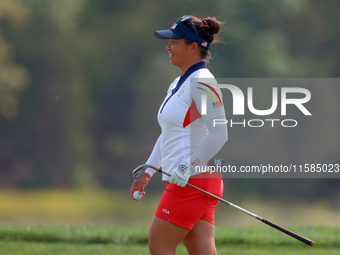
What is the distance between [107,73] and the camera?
8797 mm

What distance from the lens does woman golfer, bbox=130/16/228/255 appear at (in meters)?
2.72

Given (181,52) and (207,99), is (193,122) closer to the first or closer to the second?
(207,99)

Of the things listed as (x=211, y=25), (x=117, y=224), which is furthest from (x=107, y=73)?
(x=211, y=25)

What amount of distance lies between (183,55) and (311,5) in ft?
21.1

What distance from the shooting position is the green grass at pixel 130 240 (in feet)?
16.2

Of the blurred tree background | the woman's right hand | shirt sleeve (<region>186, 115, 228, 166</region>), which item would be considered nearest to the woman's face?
shirt sleeve (<region>186, 115, 228, 166</region>)

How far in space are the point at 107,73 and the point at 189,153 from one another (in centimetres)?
613

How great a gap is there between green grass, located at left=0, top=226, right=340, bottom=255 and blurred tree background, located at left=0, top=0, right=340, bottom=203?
3044 mm

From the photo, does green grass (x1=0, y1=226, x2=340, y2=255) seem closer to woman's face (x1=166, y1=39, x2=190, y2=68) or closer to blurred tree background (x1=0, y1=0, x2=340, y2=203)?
woman's face (x1=166, y1=39, x2=190, y2=68)

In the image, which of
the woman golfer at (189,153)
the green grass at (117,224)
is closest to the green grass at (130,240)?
the green grass at (117,224)

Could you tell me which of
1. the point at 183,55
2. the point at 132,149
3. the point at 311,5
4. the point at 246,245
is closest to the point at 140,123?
the point at 132,149

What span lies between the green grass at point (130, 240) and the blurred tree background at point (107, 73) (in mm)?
3044

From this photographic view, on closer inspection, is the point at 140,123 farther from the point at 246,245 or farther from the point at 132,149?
the point at 246,245

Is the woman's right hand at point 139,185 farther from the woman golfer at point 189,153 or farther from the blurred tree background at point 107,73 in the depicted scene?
the blurred tree background at point 107,73
